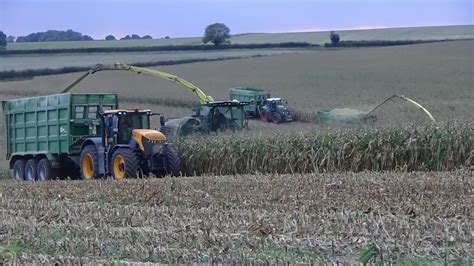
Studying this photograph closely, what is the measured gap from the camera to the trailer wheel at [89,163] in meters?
18.5

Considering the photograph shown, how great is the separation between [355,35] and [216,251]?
211ft

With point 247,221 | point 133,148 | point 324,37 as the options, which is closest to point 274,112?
point 133,148

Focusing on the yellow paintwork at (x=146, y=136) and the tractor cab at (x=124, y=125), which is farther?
the tractor cab at (x=124, y=125)

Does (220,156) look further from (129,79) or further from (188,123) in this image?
(129,79)

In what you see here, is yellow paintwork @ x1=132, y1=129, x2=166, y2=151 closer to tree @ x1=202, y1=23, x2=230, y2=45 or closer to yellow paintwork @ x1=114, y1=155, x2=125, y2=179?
yellow paintwork @ x1=114, y1=155, x2=125, y2=179

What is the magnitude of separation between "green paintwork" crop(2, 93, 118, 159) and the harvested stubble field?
618 cm

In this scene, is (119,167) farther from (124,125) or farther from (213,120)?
(213,120)

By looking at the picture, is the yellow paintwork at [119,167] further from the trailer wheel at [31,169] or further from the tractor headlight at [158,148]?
the trailer wheel at [31,169]

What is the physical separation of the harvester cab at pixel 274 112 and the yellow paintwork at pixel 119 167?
15.0 metres

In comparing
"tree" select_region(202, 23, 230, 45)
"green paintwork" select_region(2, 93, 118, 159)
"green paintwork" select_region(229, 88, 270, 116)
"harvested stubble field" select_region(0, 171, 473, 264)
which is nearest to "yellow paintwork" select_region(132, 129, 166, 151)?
"green paintwork" select_region(2, 93, 118, 159)

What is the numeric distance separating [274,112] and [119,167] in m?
15.5

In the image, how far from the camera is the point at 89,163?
63.0ft

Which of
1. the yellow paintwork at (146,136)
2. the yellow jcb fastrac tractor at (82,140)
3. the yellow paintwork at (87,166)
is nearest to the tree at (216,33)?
the yellow jcb fastrac tractor at (82,140)

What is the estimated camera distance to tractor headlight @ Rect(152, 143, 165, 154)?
1758cm
